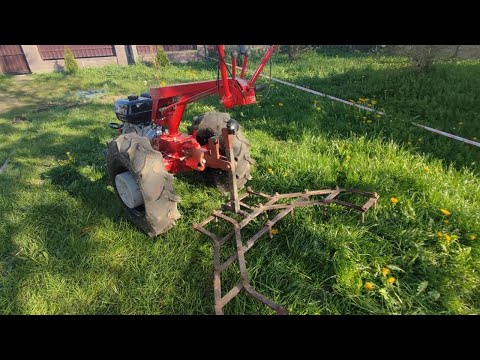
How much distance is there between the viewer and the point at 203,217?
3.28 metres

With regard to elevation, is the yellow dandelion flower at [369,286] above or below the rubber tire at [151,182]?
below

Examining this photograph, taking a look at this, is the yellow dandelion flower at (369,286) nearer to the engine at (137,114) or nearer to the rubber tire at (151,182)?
the rubber tire at (151,182)

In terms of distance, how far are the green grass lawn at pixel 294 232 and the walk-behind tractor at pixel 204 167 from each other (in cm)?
20

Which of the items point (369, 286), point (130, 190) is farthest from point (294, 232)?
point (130, 190)

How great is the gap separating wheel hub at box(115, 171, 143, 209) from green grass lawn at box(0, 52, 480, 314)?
34 cm

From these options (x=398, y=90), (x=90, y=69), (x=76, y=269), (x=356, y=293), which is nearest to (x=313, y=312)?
(x=356, y=293)

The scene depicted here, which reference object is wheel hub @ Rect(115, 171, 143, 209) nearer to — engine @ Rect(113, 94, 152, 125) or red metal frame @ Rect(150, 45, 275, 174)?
red metal frame @ Rect(150, 45, 275, 174)

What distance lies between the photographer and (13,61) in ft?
52.5

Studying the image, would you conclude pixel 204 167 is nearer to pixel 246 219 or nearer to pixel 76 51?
pixel 246 219

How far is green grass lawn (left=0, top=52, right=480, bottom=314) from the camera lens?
2322 mm

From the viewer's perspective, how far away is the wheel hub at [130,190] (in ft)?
Result: 9.50

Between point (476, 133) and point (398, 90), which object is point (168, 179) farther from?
point (398, 90)

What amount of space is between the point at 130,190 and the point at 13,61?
18.4 meters

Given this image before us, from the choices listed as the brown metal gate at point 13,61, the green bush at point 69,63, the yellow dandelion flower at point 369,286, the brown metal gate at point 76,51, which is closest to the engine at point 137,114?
the yellow dandelion flower at point 369,286
